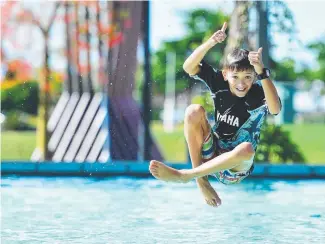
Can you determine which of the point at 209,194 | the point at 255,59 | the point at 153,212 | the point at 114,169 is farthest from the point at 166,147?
the point at 255,59

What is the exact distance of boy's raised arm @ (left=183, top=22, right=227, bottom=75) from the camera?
14.3 feet

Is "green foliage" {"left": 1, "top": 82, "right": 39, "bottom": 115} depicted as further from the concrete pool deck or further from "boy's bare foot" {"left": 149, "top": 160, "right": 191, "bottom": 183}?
"boy's bare foot" {"left": 149, "top": 160, "right": 191, "bottom": 183}

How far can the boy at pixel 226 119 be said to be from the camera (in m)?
4.40

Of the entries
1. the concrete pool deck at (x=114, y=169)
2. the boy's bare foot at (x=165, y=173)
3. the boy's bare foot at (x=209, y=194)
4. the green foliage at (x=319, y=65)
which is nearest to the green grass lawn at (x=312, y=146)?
the concrete pool deck at (x=114, y=169)

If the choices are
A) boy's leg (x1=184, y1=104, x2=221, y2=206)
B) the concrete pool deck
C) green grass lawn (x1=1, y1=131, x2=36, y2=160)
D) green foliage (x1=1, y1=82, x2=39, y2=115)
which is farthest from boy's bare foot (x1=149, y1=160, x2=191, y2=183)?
green foliage (x1=1, y1=82, x2=39, y2=115)

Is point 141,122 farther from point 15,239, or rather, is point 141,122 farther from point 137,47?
point 15,239

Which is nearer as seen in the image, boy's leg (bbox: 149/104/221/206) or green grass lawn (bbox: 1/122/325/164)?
boy's leg (bbox: 149/104/221/206)

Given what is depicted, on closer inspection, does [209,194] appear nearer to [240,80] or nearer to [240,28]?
[240,80]

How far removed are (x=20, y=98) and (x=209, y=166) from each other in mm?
19879

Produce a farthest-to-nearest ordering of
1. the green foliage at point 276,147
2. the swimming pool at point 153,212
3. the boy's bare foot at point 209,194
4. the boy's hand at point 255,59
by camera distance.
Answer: the green foliage at point 276,147, the swimming pool at point 153,212, the boy's bare foot at point 209,194, the boy's hand at point 255,59

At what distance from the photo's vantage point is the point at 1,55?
40.6 feet

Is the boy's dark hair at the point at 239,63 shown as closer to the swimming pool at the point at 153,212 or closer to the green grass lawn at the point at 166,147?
the swimming pool at the point at 153,212

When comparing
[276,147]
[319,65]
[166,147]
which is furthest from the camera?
[319,65]

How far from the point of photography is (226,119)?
4727 millimetres
